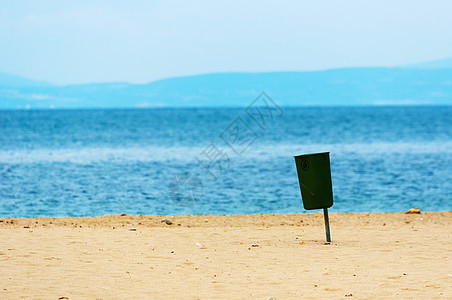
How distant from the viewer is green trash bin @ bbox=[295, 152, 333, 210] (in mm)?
9141

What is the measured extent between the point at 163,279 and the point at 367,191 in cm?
1507

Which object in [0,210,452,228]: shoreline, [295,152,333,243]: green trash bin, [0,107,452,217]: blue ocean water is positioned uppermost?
[295,152,333,243]: green trash bin

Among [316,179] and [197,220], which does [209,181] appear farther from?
[316,179]

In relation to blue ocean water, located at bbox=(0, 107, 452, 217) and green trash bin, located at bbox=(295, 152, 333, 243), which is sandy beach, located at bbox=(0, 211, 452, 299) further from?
blue ocean water, located at bbox=(0, 107, 452, 217)

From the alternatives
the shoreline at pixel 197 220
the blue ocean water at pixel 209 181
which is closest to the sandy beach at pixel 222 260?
the shoreline at pixel 197 220

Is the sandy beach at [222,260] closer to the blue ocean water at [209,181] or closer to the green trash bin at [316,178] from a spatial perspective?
the green trash bin at [316,178]

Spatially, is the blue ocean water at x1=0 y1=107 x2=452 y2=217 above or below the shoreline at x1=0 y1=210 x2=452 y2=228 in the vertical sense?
below

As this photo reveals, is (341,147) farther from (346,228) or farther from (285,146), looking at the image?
(346,228)

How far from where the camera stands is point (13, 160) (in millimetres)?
34031

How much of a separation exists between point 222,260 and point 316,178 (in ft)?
6.52

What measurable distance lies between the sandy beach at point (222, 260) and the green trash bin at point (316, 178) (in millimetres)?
739

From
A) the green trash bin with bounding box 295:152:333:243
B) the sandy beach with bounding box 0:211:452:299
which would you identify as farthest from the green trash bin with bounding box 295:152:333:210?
the sandy beach with bounding box 0:211:452:299

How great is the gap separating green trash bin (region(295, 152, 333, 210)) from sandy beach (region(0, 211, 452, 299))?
739 mm

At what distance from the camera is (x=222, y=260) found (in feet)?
27.3
